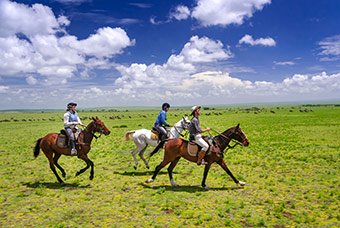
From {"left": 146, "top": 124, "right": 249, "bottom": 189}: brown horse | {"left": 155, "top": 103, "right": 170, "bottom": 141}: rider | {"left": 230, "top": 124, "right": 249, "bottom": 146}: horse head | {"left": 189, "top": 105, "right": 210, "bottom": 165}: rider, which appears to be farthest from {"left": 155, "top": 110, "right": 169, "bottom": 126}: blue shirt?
{"left": 230, "top": 124, "right": 249, "bottom": 146}: horse head

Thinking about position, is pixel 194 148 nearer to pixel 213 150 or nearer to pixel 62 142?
pixel 213 150

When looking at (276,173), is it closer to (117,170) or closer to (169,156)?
(169,156)

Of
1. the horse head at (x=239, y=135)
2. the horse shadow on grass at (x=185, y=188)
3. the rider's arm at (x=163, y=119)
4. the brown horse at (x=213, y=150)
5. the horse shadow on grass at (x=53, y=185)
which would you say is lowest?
the horse shadow on grass at (x=185, y=188)

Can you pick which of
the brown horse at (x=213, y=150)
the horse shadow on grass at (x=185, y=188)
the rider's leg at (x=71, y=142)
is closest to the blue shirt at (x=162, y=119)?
the brown horse at (x=213, y=150)

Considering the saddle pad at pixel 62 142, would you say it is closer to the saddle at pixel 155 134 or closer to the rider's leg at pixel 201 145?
the saddle at pixel 155 134

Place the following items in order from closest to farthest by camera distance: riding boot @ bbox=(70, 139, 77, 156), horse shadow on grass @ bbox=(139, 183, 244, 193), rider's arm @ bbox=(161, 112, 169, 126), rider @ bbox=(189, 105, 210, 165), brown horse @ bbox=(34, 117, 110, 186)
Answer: rider @ bbox=(189, 105, 210, 165), horse shadow on grass @ bbox=(139, 183, 244, 193), riding boot @ bbox=(70, 139, 77, 156), brown horse @ bbox=(34, 117, 110, 186), rider's arm @ bbox=(161, 112, 169, 126)

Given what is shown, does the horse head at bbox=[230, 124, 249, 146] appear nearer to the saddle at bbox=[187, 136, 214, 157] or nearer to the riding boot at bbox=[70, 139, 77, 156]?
the saddle at bbox=[187, 136, 214, 157]

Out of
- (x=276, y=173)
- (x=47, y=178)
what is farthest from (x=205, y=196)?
(x=47, y=178)

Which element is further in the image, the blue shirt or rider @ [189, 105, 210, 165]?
the blue shirt

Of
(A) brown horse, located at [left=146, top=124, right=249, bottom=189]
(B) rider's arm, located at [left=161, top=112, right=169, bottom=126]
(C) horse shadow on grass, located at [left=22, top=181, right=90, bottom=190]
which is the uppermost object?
(B) rider's arm, located at [left=161, top=112, right=169, bottom=126]

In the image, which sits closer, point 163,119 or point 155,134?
point 163,119

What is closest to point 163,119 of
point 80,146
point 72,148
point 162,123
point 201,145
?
point 162,123

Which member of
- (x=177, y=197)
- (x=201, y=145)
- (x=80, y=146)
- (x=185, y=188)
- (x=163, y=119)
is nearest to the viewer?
(x=177, y=197)

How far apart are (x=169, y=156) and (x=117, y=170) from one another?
5322 millimetres
